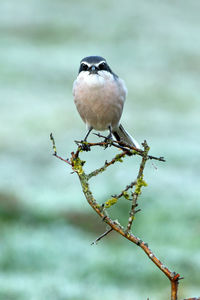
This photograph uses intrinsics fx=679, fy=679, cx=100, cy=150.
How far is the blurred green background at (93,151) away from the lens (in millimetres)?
11242

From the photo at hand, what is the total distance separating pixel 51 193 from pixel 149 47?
897 inches

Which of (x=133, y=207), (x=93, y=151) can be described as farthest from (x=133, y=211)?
(x=93, y=151)

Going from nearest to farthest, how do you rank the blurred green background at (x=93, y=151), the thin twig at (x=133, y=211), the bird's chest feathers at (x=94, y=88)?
the thin twig at (x=133, y=211), the bird's chest feathers at (x=94, y=88), the blurred green background at (x=93, y=151)

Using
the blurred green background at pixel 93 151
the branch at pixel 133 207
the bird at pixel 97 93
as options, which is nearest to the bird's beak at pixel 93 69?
the bird at pixel 97 93

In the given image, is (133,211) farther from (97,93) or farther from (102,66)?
(102,66)

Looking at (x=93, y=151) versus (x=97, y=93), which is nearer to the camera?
(x=97, y=93)

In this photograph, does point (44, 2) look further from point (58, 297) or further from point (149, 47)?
point (58, 297)

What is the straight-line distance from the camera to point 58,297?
9.96 meters

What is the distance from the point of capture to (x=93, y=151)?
65.5 feet

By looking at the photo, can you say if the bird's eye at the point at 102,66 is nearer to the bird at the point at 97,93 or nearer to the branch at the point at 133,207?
the bird at the point at 97,93

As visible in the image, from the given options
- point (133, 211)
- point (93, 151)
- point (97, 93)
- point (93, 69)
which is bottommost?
point (133, 211)

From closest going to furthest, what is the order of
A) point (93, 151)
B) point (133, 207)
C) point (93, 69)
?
point (133, 207) < point (93, 69) < point (93, 151)

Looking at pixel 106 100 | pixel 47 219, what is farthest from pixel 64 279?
pixel 106 100

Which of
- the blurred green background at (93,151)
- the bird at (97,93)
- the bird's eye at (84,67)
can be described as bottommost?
the bird at (97,93)
